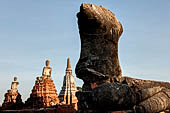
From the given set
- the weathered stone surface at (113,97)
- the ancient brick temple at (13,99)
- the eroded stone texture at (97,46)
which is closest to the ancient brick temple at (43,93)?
the ancient brick temple at (13,99)

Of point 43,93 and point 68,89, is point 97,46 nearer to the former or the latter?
point 43,93

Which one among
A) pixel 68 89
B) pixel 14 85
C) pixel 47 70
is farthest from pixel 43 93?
pixel 68 89

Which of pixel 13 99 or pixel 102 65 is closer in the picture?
pixel 102 65

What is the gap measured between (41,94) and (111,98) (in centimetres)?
1763

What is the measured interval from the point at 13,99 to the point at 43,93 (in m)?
3.35

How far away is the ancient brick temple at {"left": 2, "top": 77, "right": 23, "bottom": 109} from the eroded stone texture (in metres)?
17.6

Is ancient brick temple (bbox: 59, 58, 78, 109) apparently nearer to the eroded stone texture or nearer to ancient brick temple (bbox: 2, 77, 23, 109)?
ancient brick temple (bbox: 2, 77, 23, 109)

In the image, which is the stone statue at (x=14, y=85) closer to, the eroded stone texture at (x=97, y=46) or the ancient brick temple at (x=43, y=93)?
the ancient brick temple at (x=43, y=93)

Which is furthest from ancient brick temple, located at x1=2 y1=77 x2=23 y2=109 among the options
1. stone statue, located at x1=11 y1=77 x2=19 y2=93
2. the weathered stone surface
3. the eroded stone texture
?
the weathered stone surface

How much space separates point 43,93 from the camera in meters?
20.2

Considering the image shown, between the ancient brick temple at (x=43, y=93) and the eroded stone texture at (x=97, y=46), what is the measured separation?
15273 millimetres

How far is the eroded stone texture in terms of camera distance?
4.29m

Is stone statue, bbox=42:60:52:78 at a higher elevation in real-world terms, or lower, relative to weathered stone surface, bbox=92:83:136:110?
higher

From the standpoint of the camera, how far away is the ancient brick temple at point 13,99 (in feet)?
67.1
